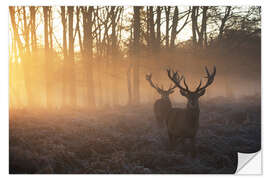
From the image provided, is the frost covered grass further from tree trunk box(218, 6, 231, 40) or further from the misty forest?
tree trunk box(218, 6, 231, 40)

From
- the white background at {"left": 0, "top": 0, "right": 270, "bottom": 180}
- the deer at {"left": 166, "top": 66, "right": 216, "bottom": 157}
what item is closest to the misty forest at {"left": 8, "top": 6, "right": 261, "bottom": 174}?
the deer at {"left": 166, "top": 66, "right": 216, "bottom": 157}

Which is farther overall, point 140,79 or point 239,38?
point 140,79

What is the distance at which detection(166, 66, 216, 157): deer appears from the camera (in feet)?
18.6

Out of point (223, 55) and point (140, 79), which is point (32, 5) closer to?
point (140, 79)

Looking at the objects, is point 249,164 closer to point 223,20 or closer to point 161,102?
point 161,102

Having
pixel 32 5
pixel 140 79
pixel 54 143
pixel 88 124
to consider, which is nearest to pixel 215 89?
pixel 140 79

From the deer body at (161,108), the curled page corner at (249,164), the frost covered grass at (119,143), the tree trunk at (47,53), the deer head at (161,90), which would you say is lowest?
the curled page corner at (249,164)

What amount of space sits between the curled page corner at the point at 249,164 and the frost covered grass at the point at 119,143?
12cm

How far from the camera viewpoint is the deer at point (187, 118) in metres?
5.68

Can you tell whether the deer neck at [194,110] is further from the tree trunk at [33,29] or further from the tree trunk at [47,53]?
the tree trunk at [33,29]

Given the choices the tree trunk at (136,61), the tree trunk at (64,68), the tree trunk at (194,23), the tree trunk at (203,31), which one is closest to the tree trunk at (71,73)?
the tree trunk at (64,68)

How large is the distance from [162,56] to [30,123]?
4.01 metres

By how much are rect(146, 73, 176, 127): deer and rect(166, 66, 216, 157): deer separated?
871mm

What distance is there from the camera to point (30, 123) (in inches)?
249
